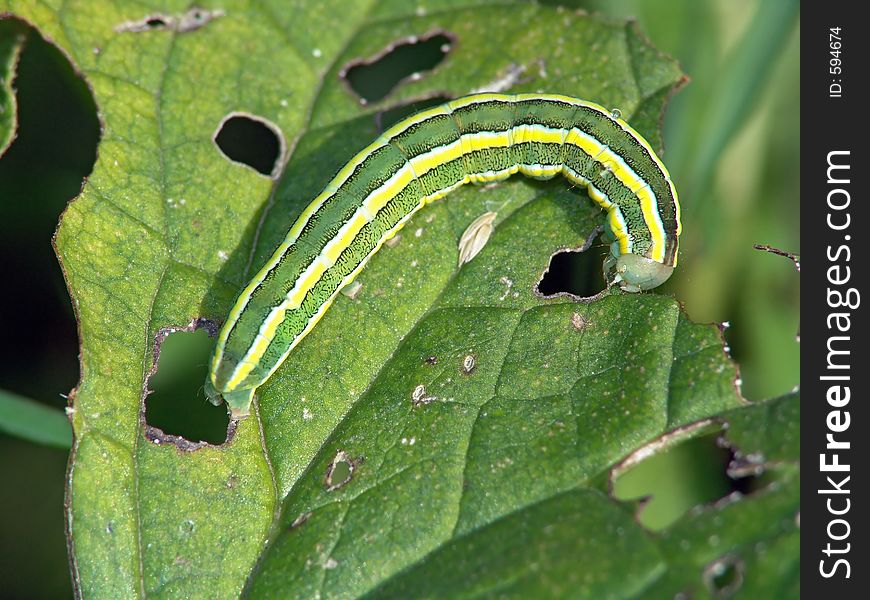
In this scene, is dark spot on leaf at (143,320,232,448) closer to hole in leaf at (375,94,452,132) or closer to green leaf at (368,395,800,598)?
green leaf at (368,395,800,598)

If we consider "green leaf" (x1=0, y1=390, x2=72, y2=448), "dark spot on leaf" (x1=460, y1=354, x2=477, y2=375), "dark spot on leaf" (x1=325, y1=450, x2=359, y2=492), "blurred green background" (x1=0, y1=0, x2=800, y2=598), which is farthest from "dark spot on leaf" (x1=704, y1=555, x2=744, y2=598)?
"green leaf" (x1=0, y1=390, x2=72, y2=448)

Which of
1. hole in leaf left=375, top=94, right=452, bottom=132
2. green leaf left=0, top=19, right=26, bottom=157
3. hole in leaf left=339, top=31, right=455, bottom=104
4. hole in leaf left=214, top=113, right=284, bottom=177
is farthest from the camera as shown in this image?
hole in leaf left=339, top=31, right=455, bottom=104

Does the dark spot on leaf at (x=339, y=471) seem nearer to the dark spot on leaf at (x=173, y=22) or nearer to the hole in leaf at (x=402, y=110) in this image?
the hole in leaf at (x=402, y=110)

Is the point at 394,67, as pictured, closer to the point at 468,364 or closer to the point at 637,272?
the point at 637,272

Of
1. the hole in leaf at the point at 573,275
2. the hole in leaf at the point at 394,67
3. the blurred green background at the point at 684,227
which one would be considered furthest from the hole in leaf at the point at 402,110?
the hole in leaf at the point at 573,275

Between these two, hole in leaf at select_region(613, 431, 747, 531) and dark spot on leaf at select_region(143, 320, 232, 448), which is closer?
dark spot on leaf at select_region(143, 320, 232, 448)
